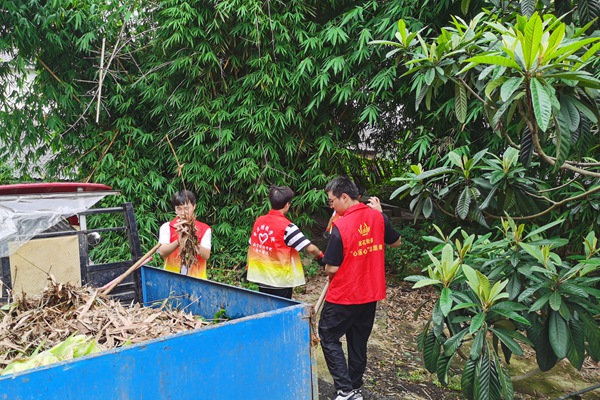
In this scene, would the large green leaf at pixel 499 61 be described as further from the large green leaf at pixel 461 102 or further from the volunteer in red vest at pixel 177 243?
the volunteer in red vest at pixel 177 243

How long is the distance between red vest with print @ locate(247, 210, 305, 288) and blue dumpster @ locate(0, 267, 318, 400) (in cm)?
131

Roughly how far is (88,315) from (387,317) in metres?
3.58

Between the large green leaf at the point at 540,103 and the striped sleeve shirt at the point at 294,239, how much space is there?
7.12 ft

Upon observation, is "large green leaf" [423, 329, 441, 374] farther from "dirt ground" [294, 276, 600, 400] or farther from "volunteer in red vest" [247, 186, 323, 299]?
"volunteer in red vest" [247, 186, 323, 299]

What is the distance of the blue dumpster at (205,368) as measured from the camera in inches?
53.5

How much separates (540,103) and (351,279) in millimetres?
1825

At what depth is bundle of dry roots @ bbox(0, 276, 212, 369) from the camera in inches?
75.9

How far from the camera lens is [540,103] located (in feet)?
4.72

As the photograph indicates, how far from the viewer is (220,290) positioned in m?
2.38


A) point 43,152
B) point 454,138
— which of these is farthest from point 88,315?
point 43,152

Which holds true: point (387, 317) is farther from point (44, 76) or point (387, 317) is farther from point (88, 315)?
point (44, 76)

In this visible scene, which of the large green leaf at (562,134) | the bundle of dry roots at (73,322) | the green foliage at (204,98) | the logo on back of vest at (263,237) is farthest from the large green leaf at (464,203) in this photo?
the green foliage at (204,98)

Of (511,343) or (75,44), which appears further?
(75,44)

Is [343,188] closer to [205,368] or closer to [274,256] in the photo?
[274,256]
